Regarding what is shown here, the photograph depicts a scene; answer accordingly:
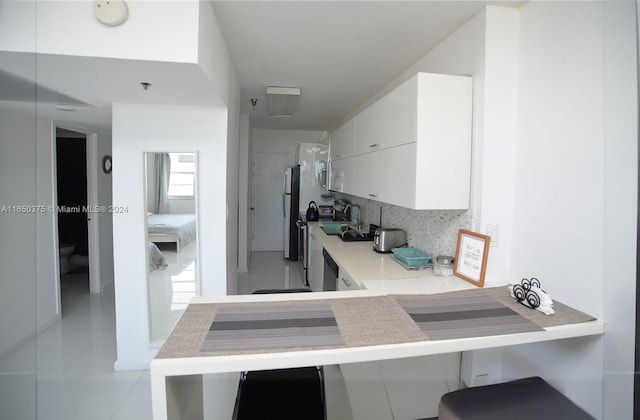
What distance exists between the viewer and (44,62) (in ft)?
4.75

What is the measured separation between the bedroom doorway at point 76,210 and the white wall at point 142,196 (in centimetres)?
185

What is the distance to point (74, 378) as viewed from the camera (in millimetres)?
2328

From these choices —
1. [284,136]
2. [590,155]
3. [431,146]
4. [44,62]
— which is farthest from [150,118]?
[284,136]

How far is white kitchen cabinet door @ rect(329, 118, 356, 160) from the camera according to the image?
3096 mm

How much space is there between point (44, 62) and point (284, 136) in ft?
15.8

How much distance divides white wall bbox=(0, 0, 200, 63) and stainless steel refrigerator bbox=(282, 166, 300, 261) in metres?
A: 3.85

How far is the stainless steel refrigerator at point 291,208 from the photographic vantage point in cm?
537

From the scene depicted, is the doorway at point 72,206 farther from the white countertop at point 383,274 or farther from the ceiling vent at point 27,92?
the white countertop at point 383,274

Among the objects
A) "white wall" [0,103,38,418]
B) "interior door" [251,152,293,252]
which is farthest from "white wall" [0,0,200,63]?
"interior door" [251,152,293,252]

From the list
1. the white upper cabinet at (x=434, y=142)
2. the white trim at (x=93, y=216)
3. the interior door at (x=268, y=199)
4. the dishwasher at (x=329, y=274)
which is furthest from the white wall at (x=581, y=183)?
the interior door at (x=268, y=199)

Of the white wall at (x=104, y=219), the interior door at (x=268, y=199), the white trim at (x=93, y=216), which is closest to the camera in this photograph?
the white trim at (x=93, y=216)

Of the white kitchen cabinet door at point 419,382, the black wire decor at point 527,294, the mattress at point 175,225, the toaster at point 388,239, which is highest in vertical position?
the mattress at point 175,225

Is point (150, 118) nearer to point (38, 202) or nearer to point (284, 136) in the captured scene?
point (38, 202)

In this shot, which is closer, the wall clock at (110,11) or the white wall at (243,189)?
the wall clock at (110,11)
